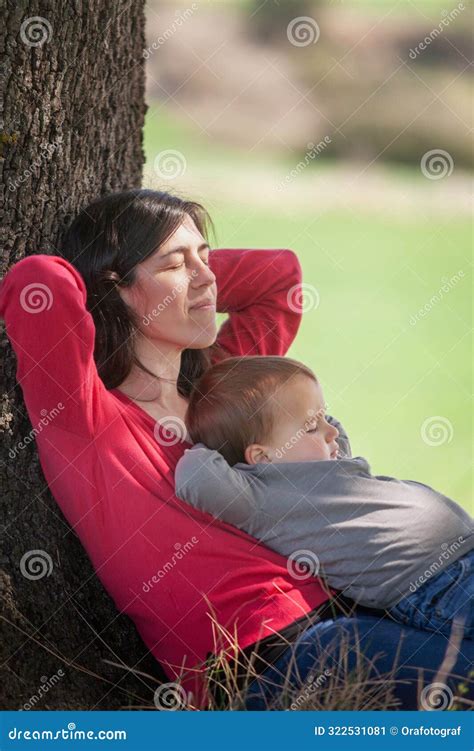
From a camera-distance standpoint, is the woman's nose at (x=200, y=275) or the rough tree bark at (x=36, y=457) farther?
the woman's nose at (x=200, y=275)

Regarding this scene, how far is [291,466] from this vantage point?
5.72 feet

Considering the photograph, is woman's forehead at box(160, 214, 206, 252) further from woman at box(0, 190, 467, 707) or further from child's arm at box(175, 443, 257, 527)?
child's arm at box(175, 443, 257, 527)

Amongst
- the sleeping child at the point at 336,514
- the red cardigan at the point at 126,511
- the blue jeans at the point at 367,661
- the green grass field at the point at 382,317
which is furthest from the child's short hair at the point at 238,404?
the green grass field at the point at 382,317

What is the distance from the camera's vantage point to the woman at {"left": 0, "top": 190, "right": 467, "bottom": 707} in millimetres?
1640

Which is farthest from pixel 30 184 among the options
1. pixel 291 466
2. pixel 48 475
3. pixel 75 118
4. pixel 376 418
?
pixel 376 418

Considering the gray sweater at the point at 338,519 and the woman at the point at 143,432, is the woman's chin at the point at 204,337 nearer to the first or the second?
the woman at the point at 143,432

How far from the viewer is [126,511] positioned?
1.70m

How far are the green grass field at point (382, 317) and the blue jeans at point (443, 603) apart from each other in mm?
3459

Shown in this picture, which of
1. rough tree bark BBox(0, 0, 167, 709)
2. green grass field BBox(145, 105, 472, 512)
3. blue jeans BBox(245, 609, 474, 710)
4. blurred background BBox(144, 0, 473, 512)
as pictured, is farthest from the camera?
blurred background BBox(144, 0, 473, 512)

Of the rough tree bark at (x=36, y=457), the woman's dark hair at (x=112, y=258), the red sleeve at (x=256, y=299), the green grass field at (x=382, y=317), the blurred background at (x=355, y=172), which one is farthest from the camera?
the blurred background at (x=355, y=172)

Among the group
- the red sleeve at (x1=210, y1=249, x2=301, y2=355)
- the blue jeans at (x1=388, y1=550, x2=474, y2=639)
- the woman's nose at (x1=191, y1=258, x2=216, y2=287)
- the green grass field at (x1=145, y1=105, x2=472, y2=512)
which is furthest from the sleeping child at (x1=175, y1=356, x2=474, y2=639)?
the green grass field at (x1=145, y1=105, x2=472, y2=512)

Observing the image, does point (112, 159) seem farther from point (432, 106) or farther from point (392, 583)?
point (432, 106)

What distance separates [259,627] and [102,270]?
0.71 metres

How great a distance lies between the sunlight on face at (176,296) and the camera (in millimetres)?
1895
